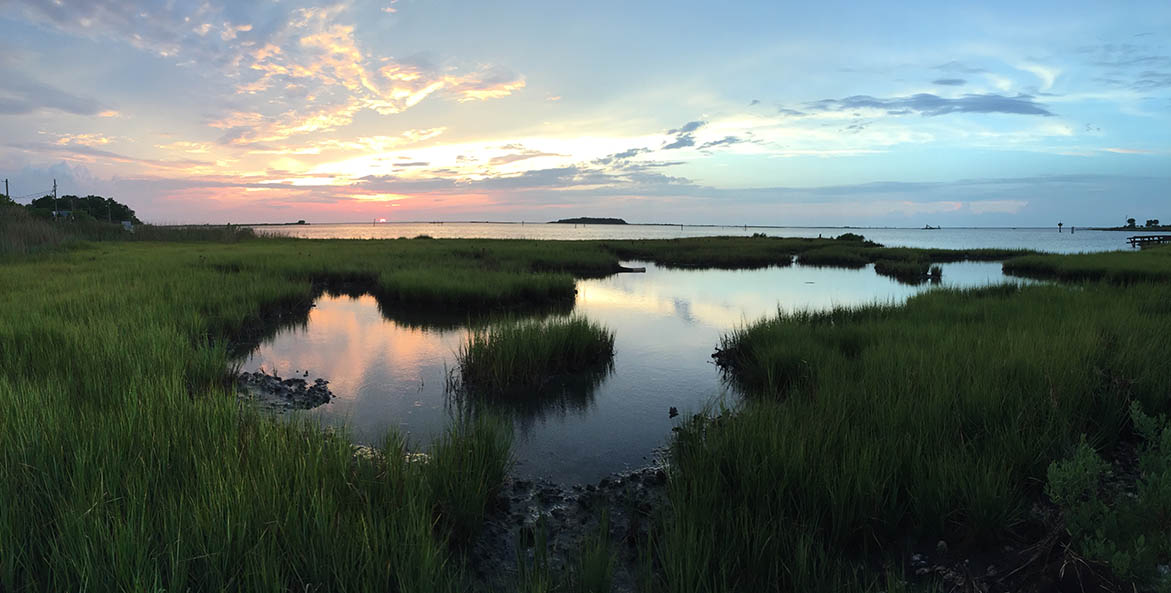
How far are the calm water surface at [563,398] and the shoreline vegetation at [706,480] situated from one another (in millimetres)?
1136

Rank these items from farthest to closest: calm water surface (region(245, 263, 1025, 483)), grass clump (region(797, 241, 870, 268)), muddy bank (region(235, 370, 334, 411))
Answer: grass clump (region(797, 241, 870, 268))
muddy bank (region(235, 370, 334, 411))
calm water surface (region(245, 263, 1025, 483))

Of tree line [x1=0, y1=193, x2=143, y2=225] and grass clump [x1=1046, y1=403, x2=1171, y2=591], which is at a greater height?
tree line [x1=0, y1=193, x2=143, y2=225]

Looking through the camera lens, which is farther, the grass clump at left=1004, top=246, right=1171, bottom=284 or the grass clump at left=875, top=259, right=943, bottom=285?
the grass clump at left=875, top=259, right=943, bottom=285

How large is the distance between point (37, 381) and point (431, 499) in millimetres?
5870

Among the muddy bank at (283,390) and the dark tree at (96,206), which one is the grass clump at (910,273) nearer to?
the muddy bank at (283,390)

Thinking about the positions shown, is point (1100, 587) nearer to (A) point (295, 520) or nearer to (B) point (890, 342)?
(A) point (295, 520)

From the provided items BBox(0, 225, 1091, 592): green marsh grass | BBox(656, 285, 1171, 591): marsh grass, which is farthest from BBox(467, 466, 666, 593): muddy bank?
BBox(656, 285, 1171, 591): marsh grass

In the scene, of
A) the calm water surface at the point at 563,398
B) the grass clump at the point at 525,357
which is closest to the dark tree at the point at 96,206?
the calm water surface at the point at 563,398

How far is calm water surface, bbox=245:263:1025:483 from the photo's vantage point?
7.71m

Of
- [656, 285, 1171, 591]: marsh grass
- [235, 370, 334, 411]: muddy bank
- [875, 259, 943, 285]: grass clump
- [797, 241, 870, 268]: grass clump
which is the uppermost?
[797, 241, 870, 268]: grass clump

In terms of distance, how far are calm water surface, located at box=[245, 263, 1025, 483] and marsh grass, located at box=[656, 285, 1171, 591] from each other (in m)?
1.68

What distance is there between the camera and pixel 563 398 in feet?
32.2

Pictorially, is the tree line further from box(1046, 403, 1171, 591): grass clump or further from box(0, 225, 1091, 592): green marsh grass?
box(1046, 403, 1171, 591): grass clump

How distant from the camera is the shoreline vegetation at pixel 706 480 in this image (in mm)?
3389
